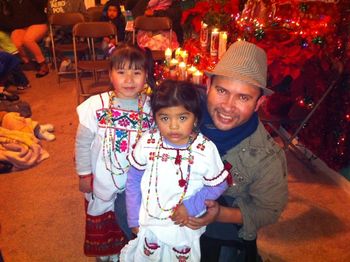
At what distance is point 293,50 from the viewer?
99.3 inches

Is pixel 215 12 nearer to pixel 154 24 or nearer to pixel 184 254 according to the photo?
pixel 154 24

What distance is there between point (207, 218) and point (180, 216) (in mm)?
100

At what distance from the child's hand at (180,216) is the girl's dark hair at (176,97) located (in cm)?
35

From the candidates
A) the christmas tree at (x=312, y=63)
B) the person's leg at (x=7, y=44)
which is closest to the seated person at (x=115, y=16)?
the person's leg at (x=7, y=44)

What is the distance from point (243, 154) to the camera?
1301 millimetres

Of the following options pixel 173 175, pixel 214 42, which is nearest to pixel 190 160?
pixel 173 175

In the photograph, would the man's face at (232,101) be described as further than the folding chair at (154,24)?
No

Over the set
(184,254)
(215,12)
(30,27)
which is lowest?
(30,27)

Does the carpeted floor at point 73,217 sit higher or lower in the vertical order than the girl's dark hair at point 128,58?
lower

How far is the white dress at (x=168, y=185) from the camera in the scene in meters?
1.25

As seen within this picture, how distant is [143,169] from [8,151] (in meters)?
1.91

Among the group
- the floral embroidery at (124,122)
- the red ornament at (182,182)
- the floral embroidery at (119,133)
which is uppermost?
the floral embroidery at (124,122)

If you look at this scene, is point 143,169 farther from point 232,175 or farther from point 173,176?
point 232,175

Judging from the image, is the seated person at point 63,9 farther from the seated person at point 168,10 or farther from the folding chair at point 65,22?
Result: the seated person at point 168,10
